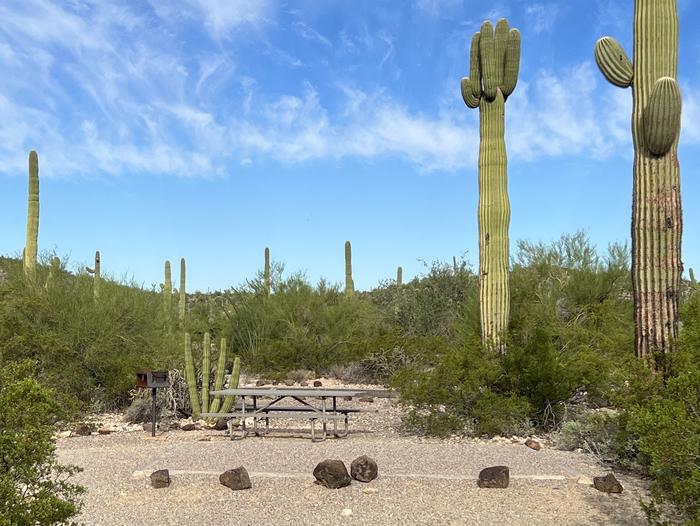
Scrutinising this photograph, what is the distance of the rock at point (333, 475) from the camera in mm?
6727

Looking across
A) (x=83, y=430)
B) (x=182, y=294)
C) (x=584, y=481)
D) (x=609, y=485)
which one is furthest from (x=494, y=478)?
(x=182, y=294)

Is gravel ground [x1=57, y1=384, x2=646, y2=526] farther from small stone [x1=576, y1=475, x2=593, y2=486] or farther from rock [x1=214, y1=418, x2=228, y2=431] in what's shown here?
rock [x1=214, y1=418, x2=228, y2=431]

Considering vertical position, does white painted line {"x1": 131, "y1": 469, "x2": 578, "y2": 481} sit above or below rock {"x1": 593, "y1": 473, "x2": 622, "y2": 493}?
below

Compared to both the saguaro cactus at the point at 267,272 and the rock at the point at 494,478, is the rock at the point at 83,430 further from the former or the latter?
the saguaro cactus at the point at 267,272

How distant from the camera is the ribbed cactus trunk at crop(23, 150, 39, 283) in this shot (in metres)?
17.3

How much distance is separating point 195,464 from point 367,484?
7.54 feet

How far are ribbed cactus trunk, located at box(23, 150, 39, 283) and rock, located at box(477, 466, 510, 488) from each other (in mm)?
13480

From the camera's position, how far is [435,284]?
22531mm

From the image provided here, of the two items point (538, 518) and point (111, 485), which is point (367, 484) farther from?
point (111, 485)

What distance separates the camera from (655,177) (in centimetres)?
876

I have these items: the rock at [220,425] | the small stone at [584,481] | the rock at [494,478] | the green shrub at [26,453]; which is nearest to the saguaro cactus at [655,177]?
the small stone at [584,481]

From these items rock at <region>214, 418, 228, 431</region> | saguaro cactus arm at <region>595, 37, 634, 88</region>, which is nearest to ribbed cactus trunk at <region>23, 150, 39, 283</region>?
rock at <region>214, 418, 228, 431</region>

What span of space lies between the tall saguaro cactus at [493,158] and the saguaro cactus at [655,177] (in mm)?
2809

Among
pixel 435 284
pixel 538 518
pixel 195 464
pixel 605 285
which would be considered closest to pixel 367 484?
pixel 538 518
